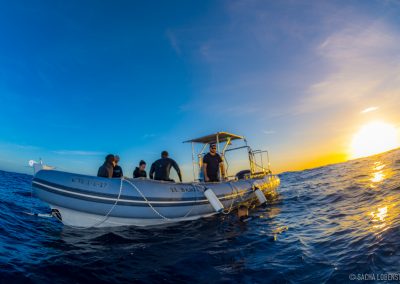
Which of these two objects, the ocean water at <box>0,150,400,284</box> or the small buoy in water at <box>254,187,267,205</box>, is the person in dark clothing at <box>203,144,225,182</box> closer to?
the small buoy in water at <box>254,187,267,205</box>

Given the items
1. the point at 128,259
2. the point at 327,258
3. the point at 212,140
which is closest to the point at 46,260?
the point at 128,259

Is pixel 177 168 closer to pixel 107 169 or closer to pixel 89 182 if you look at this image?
pixel 107 169

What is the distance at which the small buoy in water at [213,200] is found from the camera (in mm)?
8742

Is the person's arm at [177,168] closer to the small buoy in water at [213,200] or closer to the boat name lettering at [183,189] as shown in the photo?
the boat name lettering at [183,189]

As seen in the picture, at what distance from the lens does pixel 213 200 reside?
8828mm

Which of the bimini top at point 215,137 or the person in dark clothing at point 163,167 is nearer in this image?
the person in dark clothing at point 163,167

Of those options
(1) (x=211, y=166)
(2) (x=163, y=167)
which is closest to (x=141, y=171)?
(2) (x=163, y=167)

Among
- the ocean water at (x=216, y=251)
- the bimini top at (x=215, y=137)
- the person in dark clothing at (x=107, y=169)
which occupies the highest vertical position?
the bimini top at (x=215, y=137)

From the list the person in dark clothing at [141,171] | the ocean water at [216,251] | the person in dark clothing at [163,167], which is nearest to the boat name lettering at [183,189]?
the person in dark clothing at [163,167]

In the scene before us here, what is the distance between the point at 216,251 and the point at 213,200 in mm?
3193

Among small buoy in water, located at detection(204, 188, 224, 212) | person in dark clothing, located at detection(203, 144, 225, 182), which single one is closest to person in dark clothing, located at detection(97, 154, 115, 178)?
small buoy in water, located at detection(204, 188, 224, 212)

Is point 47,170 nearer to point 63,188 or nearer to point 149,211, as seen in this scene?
point 63,188

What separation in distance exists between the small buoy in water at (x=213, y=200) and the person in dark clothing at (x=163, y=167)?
1.19m

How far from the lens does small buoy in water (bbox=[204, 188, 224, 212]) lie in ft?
28.7
